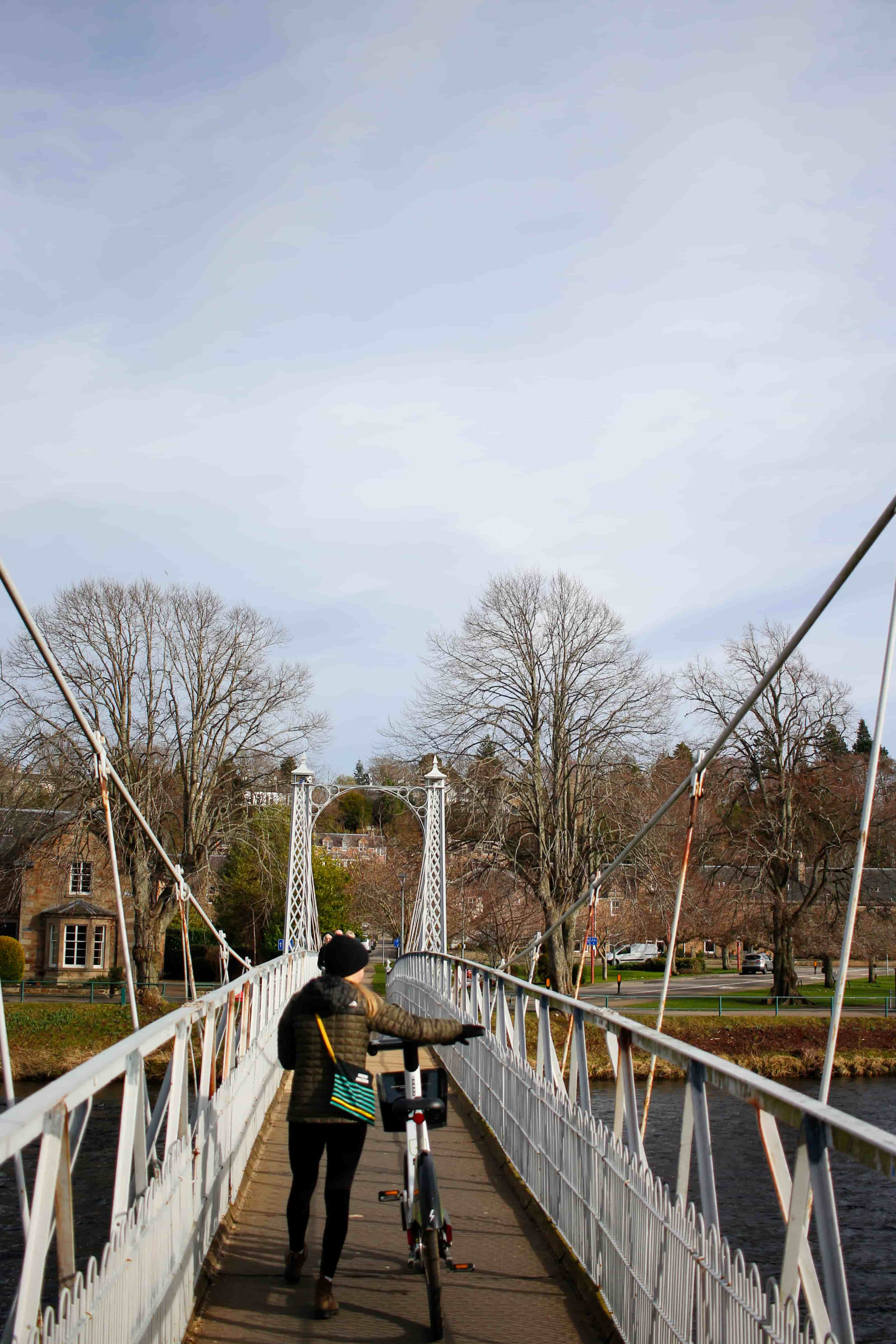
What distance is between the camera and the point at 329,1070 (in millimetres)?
4898

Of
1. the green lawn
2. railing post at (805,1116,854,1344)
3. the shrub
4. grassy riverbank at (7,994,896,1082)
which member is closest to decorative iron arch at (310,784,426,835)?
grassy riverbank at (7,994,896,1082)

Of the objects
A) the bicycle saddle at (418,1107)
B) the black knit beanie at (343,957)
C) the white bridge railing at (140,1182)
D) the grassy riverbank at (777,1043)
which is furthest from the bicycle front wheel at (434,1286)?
the grassy riverbank at (777,1043)

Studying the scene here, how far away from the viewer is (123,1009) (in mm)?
32906

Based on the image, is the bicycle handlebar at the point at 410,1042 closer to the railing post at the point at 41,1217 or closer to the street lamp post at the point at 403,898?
the railing post at the point at 41,1217

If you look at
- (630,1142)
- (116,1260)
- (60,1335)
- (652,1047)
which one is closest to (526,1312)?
(630,1142)

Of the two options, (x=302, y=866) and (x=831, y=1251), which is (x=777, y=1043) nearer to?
(x=302, y=866)

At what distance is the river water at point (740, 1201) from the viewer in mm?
11406

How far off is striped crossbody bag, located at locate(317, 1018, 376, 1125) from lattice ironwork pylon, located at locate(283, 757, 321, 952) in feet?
67.5

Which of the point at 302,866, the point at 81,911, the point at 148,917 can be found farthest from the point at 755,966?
the point at 302,866

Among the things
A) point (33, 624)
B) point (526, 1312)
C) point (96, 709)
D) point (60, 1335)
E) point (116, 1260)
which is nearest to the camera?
point (60, 1335)

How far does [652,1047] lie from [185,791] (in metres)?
34.9

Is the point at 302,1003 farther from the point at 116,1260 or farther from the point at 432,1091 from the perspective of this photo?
the point at 116,1260

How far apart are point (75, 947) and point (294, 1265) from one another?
159ft

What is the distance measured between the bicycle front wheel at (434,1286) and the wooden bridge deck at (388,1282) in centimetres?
5
